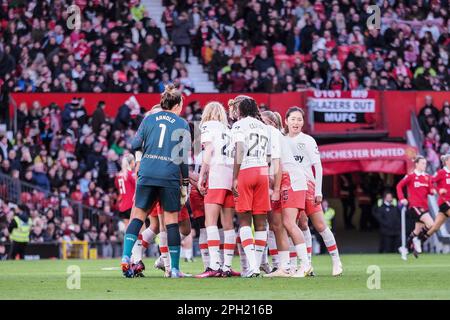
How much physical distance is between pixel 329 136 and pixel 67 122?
23.7 feet

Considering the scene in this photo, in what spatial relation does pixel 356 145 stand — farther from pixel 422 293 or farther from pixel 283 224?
pixel 422 293

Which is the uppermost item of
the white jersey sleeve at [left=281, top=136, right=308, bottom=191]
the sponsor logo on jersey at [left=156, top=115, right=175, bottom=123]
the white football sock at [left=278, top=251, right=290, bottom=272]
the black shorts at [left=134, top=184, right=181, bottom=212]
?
the sponsor logo on jersey at [left=156, top=115, right=175, bottom=123]

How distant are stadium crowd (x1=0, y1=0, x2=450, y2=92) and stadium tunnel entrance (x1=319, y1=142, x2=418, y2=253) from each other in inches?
95.9

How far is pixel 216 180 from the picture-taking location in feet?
→ 51.2

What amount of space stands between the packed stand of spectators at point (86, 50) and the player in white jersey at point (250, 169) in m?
18.8

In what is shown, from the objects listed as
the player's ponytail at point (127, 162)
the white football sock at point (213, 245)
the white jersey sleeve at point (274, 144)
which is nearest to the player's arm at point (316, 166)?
the white jersey sleeve at point (274, 144)

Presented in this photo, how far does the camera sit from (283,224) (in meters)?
15.8

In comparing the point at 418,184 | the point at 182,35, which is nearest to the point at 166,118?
the point at 418,184

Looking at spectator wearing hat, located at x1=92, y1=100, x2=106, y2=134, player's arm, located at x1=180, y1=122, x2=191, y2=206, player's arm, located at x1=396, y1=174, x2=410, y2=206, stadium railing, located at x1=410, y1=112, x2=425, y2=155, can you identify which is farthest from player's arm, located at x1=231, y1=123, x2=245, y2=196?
stadium railing, located at x1=410, y1=112, x2=425, y2=155

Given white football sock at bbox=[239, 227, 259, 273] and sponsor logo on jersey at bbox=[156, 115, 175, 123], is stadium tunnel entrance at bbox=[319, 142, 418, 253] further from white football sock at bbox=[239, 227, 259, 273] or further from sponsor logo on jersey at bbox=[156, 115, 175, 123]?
sponsor logo on jersey at bbox=[156, 115, 175, 123]

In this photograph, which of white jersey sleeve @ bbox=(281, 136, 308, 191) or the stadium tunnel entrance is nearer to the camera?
white jersey sleeve @ bbox=(281, 136, 308, 191)

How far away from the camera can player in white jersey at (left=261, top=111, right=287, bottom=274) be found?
1552cm

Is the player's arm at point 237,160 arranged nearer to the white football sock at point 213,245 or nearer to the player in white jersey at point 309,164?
the white football sock at point 213,245

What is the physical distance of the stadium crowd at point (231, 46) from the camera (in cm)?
3425
